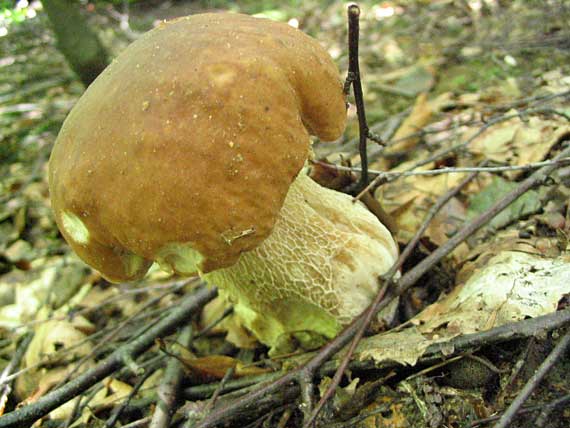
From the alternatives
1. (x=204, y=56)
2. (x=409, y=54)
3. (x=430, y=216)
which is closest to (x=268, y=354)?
(x=430, y=216)

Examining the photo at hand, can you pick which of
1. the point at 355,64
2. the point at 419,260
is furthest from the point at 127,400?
the point at 355,64

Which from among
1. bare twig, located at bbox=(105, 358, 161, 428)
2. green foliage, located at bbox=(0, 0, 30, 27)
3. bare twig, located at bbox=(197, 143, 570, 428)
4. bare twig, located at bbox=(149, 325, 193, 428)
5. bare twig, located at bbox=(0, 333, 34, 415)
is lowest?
bare twig, located at bbox=(0, 333, 34, 415)

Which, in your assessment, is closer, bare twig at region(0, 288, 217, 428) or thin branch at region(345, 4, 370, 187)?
thin branch at region(345, 4, 370, 187)

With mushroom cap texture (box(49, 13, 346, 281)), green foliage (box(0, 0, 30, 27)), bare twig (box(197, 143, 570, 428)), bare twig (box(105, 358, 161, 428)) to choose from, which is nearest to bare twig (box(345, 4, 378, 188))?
mushroom cap texture (box(49, 13, 346, 281))

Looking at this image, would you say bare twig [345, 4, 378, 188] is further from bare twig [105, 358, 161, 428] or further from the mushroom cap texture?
bare twig [105, 358, 161, 428]

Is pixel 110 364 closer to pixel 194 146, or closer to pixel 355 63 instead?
pixel 194 146

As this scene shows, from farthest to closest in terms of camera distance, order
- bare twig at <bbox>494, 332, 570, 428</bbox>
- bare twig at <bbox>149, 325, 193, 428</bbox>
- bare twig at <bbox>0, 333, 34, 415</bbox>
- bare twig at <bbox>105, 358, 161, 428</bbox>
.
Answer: bare twig at <bbox>0, 333, 34, 415</bbox>
bare twig at <bbox>105, 358, 161, 428</bbox>
bare twig at <bbox>149, 325, 193, 428</bbox>
bare twig at <bbox>494, 332, 570, 428</bbox>
